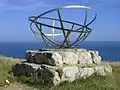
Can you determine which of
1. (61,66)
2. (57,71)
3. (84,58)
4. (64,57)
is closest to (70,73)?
(61,66)

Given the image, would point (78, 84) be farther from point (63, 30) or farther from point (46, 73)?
point (63, 30)

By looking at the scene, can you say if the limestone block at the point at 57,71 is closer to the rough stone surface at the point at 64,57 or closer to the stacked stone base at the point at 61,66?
the stacked stone base at the point at 61,66

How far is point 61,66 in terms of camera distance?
46.0ft

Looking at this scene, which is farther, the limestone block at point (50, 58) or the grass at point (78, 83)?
the limestone block at point (50, 58)

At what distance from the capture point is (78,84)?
1345 cm

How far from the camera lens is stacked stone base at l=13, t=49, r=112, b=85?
44.6 ft

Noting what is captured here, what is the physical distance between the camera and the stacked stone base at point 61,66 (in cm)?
1360

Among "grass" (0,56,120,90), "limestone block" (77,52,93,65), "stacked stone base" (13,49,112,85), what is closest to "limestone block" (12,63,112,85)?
"stacked stone base" (13,49,112,85)

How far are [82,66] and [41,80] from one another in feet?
6.39

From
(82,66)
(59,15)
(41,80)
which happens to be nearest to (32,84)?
(41,80)

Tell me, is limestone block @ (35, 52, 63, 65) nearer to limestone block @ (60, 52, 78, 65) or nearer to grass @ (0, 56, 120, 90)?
limestone block @ (60, 52, 78, 65)

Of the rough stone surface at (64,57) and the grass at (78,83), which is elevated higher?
the rough stone surface at (64,57)

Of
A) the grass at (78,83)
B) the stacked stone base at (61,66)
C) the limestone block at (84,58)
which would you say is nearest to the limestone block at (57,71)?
the stacked stone base at (61,66)

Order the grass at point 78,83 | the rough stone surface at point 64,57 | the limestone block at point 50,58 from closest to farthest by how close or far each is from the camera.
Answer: the grass at point 78,83
the limestone block at point 50,58
the rough stone surface at point 64,57
